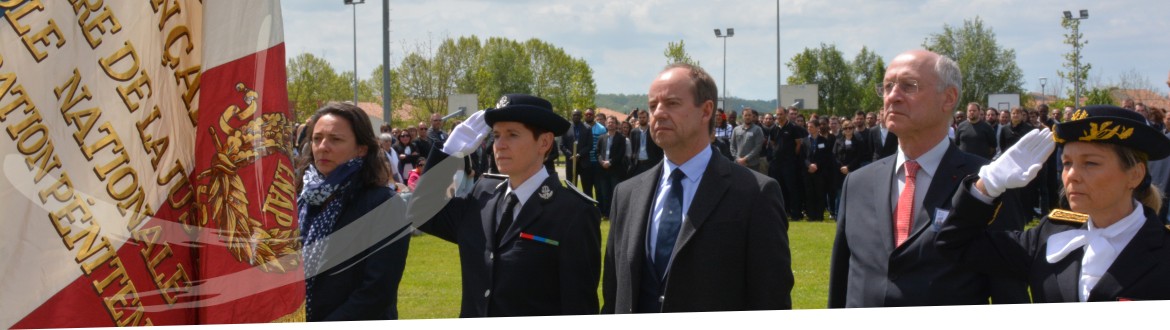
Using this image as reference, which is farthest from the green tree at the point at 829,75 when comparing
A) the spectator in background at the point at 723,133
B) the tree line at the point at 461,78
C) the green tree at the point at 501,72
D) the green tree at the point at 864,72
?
the spectator in background at the point at 723,133

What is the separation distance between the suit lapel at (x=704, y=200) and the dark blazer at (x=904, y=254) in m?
0.55

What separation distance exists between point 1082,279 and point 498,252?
6.32 ft

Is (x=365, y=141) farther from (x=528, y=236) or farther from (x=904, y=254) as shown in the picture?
(x=904, y=254)

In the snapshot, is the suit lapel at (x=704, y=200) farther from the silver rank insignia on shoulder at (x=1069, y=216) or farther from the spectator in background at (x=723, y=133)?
the spectator in background at (x=723, y=133)

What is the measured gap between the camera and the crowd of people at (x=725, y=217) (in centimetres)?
296

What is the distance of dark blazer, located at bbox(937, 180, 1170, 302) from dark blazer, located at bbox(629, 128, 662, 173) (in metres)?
12.9

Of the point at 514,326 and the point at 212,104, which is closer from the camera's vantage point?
the point at 514,326

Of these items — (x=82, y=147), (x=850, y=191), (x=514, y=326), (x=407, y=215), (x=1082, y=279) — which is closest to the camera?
(x=514, y=326)

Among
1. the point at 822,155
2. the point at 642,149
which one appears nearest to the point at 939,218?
the point at 642,149

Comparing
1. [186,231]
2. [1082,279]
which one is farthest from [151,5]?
[1082,279]

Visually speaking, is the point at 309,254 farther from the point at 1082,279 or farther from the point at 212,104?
the point at 1082,279

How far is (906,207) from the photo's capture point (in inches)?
136

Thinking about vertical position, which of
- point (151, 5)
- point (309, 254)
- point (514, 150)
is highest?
point (151, 5)

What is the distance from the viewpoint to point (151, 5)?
2.95 metres
